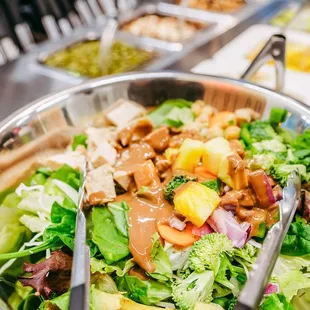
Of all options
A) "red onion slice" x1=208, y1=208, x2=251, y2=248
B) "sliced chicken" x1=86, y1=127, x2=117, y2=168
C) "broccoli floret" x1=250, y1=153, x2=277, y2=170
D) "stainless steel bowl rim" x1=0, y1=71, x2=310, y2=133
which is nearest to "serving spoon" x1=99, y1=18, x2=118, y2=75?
"stainless steel bowl rim" x1=0, y1=71, x2=310, y2=133

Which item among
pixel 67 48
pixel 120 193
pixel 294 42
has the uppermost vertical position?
pixel 67 48

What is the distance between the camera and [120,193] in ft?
5.90

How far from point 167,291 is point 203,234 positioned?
23cm

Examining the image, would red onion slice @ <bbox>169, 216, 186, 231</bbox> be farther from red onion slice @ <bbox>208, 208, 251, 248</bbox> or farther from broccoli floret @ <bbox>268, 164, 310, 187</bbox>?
broccoli floret @ <bbox>268, 164, 310, 187</bbox>

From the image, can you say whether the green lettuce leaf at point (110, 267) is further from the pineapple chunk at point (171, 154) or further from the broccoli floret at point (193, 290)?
the pineapple chunk at point (171, 154)

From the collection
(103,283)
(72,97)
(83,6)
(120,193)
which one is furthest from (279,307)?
(83,6)

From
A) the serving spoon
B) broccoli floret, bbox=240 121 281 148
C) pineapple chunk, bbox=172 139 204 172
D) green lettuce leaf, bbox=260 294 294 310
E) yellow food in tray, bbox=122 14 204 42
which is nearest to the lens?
green lettuce leaf, bbox=260 294 294 310

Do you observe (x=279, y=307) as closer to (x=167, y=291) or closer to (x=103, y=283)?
(x=167, y=291)

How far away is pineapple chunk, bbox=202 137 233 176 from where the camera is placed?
5.68 feet

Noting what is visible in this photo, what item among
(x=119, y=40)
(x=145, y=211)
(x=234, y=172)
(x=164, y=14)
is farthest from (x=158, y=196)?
(x=164, y=14)

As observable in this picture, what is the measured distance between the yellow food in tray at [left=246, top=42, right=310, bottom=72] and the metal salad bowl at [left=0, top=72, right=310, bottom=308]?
1.19m

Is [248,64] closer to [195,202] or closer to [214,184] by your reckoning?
[214,184]

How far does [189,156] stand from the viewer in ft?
5.91

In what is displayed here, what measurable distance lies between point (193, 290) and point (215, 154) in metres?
0.56
